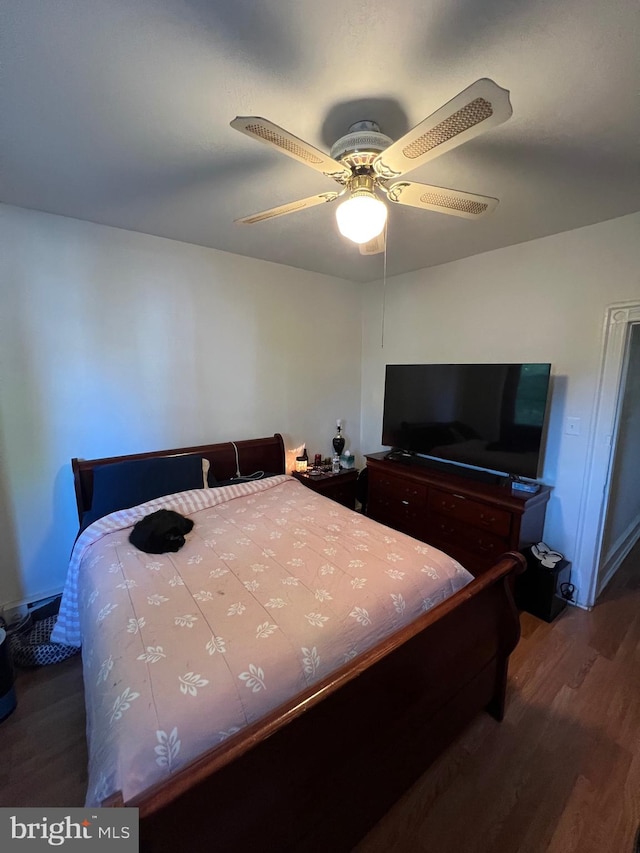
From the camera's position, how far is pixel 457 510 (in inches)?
104

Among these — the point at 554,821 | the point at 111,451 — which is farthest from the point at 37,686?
the point at 554,821

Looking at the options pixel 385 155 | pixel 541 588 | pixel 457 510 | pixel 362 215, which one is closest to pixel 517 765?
pixel 541 588

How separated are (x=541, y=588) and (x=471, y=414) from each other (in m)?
1.26

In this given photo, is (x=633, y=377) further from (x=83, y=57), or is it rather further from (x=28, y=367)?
(x=28, y=367)

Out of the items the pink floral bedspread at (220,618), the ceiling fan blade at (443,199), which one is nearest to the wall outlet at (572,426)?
the pink floral bedspread at (220,618)

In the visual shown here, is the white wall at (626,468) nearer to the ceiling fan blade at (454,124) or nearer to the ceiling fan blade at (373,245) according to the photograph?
the ceiling fan blade at (373,245)

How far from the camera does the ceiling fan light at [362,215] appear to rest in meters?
1.32

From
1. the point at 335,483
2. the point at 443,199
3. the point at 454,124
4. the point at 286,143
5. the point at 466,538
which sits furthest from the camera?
the point at 335,483

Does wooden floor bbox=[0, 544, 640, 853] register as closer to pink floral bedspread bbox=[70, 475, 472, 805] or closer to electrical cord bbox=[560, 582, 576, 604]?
electrical cord bbox=[560, 582, 576, 604]

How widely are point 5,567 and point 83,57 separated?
2.66 meters

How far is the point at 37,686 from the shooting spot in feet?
6.13

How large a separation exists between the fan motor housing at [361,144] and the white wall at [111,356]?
5.83 ft

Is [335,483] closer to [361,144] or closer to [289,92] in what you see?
[361,144]

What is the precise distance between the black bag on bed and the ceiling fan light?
1.65 metres
